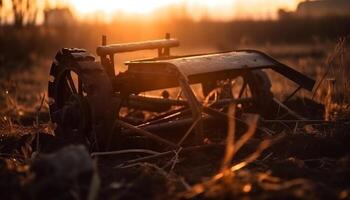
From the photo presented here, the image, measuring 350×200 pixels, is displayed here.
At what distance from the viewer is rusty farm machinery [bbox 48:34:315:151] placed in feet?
18.6

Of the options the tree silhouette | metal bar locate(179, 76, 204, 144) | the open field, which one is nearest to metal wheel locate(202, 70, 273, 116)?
the open field

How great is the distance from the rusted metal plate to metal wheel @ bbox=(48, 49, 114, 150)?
45cm

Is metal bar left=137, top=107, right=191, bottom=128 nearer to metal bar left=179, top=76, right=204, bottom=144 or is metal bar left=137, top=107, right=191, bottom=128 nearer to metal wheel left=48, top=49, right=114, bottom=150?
metal wheel left=48, top=49, right=114, bottom=150

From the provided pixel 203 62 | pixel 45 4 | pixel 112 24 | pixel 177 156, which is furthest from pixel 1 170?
pixel 112 24

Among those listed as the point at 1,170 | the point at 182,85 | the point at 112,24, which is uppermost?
the point at 182,85

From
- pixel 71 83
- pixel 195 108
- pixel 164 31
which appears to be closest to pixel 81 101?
pixel 71 83

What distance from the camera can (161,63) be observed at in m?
5.73

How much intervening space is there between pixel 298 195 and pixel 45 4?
54.0ft

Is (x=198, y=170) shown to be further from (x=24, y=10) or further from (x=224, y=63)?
(x=24, y=10)

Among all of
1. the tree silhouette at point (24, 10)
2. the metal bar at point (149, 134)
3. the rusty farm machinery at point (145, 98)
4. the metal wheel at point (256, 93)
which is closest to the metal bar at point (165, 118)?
the rusty farm machinery at point (145, 98)

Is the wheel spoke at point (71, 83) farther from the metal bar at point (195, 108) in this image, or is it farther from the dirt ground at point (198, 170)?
the metal bar at point (195, 108)

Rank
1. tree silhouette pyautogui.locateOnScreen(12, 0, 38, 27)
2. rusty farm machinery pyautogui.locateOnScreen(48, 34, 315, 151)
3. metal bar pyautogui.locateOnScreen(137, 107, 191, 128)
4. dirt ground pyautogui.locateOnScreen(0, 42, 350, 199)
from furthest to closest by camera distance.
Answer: tree silhouette pyautogui.locateOnScreen(12, 0, 38, 27) < metal bar pyautogui.locateOnScreen(137, 107, 191, 128) < rusty farm machinery pyautogui.locateOnScreen(48, 34, 315, 151) < dirt ground pyautogui.locateOnScreen(0, 42, 350, 199)

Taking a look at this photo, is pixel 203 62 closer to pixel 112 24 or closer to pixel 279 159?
pixel 279 159

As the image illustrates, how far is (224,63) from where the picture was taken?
5980mm
